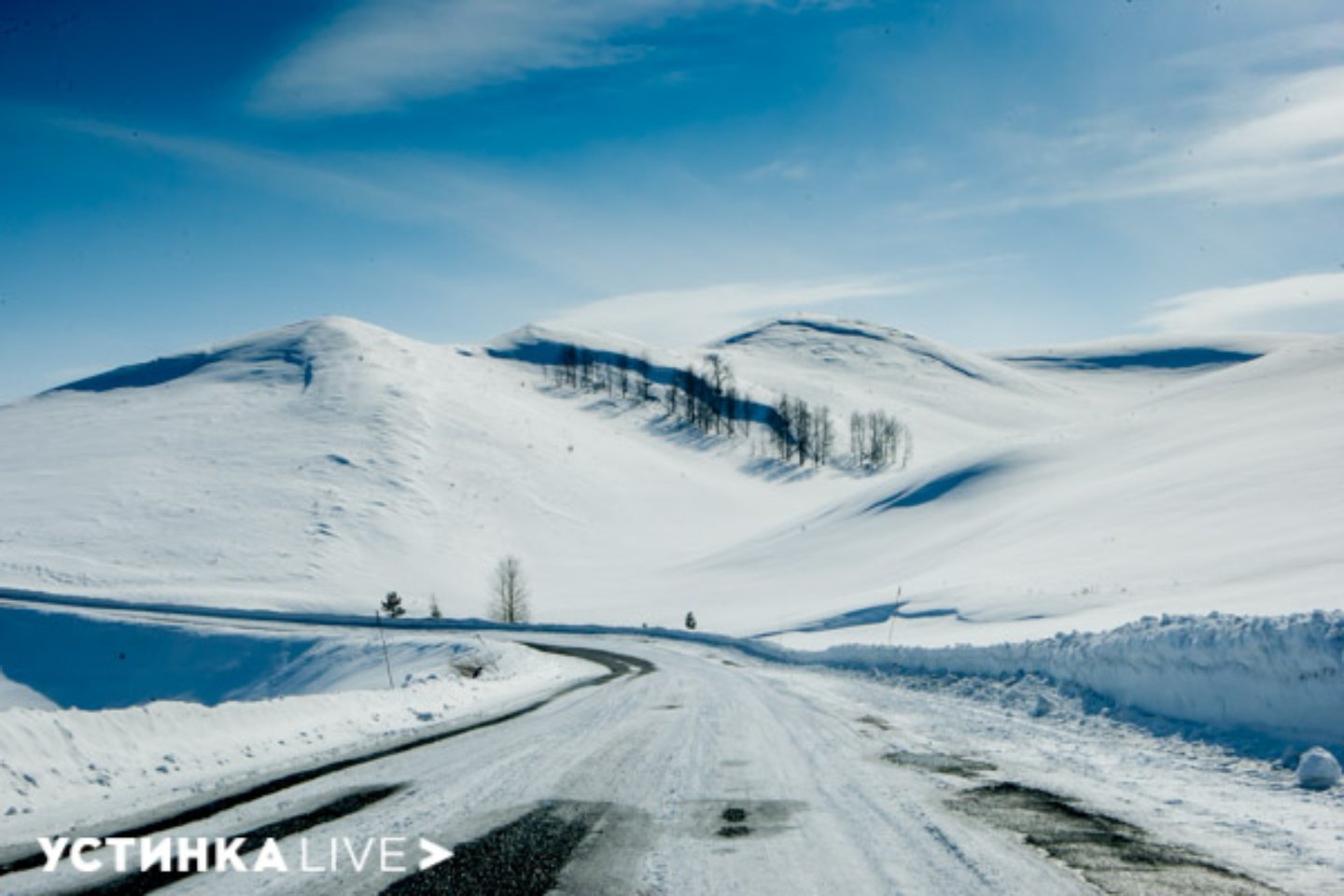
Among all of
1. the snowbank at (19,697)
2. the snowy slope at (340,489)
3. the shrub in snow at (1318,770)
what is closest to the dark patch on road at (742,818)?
the shrub in snow at (1318,770)

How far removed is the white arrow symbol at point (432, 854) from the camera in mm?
6016

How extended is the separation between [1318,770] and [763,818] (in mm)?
5260

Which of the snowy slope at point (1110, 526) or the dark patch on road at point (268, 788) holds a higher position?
the snowy slope at point (1110, 526)

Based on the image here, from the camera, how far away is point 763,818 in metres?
7.23

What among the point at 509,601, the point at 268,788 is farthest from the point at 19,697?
the point at 268,788

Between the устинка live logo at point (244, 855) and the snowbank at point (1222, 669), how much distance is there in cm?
899

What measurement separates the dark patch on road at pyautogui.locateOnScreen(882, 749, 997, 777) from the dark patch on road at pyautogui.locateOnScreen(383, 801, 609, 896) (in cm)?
386

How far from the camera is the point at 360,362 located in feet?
430

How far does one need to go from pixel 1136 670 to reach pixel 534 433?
4276 inches

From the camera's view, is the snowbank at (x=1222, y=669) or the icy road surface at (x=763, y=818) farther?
the snowbank at (x=1222, y=669)

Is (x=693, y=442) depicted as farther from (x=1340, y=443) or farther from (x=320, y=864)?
(x=320, y=864)

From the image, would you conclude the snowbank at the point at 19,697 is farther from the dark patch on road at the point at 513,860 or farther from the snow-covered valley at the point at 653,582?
the dark patch on road at the point at 513,860

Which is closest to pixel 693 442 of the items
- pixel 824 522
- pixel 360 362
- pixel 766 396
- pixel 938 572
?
pixel 766 396

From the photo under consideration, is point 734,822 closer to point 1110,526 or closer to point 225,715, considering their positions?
point 225,715
